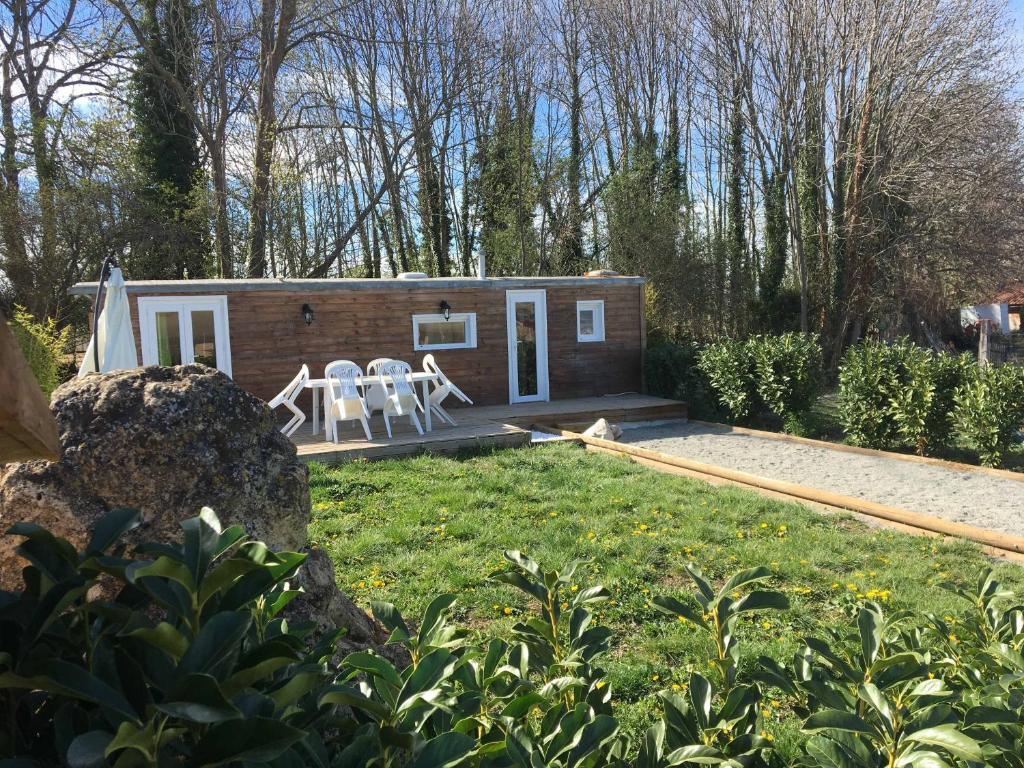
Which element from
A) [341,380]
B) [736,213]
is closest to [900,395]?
[341,380]

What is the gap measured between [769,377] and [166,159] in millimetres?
16806

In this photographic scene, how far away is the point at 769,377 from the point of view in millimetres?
11344

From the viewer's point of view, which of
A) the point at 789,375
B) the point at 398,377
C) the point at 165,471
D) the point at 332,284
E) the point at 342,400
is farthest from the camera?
the point at 332,284

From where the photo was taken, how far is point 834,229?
59.0 feet

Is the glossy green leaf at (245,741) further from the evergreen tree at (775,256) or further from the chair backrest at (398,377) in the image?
the evergreen tree at (775,256)

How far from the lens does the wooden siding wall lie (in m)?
11.4

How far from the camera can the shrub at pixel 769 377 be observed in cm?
1128

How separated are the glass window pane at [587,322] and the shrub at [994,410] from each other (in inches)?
272

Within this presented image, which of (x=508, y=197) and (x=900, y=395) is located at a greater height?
(x=508, y=197)

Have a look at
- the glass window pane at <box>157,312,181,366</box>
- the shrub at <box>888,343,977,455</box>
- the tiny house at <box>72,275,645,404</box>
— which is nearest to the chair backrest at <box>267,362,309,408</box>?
the tiny house at <box>72,275,645,404</box>

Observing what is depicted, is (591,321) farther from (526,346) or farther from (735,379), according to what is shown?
(735,379)

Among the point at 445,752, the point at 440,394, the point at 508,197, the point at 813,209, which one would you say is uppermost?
the point at 508,197

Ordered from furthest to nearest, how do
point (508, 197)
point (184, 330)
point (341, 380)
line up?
point (508, 197) < point (184, 330) < point (341, 380)

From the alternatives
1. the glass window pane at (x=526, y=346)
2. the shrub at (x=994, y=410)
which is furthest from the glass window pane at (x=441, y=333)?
the shrub at (x=994, y=410)
